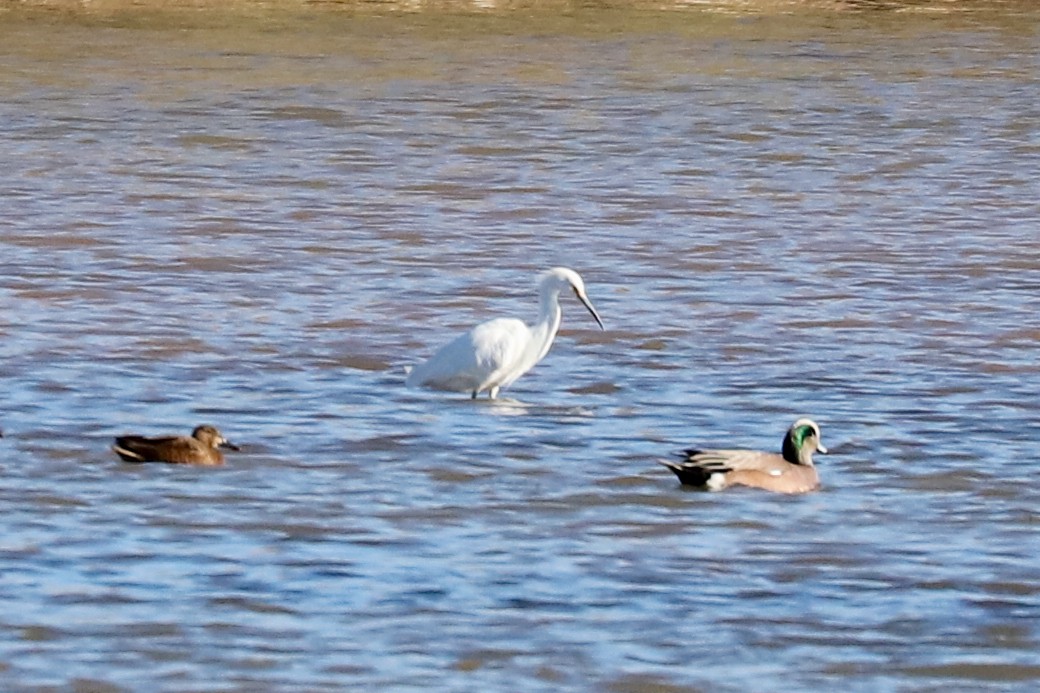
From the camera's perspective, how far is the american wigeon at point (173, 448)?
8.63m

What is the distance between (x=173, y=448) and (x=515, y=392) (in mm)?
2292

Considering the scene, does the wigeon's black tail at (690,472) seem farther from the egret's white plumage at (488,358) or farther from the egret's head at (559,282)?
the egret's head at (559,282)

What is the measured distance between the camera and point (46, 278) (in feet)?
44.4

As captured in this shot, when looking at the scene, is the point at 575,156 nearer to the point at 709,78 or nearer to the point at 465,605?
the point at 709,78

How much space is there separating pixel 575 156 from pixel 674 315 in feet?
26.3

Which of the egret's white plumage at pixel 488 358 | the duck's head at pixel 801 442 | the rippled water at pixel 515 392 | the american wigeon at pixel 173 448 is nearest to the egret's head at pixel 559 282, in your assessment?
the egret's white plumage at pixel 488 358

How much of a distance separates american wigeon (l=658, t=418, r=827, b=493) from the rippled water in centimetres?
6

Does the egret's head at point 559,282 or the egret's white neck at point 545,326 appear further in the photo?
the egret's head at point 559,282

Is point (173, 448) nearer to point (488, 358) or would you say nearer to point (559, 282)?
point (488, 358)

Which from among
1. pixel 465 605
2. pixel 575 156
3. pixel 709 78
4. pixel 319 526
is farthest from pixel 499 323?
pixel 709 78

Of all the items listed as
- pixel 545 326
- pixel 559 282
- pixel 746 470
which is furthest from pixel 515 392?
pixel 746 470

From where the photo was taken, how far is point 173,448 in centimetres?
862

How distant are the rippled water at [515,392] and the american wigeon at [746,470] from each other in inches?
2.3

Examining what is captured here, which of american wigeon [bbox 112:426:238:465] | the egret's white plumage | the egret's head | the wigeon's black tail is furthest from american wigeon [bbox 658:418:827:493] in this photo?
the egret's head
